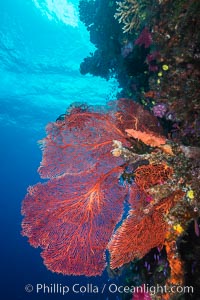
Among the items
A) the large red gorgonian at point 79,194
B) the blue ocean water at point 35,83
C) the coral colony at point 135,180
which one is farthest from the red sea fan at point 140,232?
the blue ocean water at point 35,83

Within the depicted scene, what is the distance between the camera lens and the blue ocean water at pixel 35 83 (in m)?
22.0

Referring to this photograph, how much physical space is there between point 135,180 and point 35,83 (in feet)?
101

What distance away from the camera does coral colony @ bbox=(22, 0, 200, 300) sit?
376 centimetres

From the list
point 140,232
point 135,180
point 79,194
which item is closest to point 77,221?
point 79,194

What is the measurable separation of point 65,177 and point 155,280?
2.70 meters

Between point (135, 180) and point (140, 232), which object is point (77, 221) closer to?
point (140, 232)

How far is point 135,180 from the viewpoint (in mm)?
4023

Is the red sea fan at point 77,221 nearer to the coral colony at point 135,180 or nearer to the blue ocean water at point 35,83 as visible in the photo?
the coral colony at point 135,180

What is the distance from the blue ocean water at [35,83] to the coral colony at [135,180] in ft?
39.1

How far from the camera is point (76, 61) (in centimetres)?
2723

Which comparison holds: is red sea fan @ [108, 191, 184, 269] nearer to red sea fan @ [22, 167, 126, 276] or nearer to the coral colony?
the coral colony

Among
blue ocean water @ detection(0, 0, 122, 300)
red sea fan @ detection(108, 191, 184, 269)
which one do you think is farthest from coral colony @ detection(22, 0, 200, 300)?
blue ocean water @ detection(0, 0, 122, 300)

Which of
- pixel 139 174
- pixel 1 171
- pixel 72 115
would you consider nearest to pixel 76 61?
pixel 72 115

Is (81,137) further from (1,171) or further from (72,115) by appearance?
(1,171)
